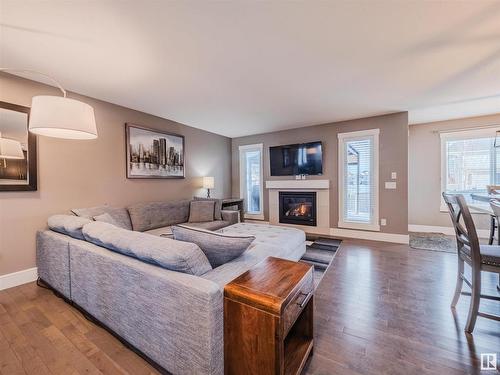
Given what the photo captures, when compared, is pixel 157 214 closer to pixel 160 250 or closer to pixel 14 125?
pixel 14 125

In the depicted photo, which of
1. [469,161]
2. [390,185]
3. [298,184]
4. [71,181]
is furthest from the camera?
[298,184]

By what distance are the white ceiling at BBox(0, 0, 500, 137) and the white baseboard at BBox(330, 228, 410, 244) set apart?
92.9 inches

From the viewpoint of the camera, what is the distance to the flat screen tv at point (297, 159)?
464cm

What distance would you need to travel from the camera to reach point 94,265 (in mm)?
1592

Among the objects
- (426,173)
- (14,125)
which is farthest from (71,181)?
(426,173)

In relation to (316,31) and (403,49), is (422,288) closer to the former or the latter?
(403,49)

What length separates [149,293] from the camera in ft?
4.02

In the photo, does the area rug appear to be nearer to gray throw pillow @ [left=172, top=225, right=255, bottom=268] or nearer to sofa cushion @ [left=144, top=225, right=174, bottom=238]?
gray throw pillow @ [left=172, top=225, right=255, bottom=268]

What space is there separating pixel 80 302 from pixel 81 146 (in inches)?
83.5

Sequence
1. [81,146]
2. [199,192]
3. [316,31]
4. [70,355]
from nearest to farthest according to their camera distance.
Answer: [70,355] → [316,31] → [81,146] → [199,192]

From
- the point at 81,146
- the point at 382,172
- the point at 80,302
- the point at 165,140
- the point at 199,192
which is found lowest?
the point at 80,302

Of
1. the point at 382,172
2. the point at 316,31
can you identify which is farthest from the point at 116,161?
the point at 382,172

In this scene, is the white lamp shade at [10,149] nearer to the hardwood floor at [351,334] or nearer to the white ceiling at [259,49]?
the white ceiling at [259,49]

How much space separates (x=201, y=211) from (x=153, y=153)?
1.37m
